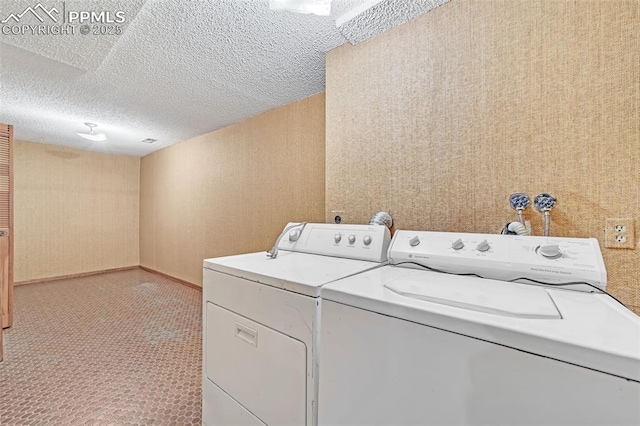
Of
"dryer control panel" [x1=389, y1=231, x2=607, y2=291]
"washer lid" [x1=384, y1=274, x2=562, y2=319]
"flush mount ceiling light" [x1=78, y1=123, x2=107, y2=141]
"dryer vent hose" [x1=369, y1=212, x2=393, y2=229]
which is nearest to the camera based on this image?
"washer lid" [x1=384, y1=274, x2=562, y2=319]

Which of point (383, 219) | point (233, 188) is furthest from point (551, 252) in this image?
point (233, 188)

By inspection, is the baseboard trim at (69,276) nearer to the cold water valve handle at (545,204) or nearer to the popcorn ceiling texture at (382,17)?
the popcorn ceiling texture at (382,17)

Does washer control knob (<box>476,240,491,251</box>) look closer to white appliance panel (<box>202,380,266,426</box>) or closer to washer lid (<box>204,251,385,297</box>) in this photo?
washer lid (<box>204,251,385,297</box>)

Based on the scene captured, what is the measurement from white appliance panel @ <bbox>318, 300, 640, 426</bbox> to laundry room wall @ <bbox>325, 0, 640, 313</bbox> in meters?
0.82

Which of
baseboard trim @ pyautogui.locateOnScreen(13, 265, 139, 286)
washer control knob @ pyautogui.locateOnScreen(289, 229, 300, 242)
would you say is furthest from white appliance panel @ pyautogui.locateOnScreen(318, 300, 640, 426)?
baseboard trim @ pyautogui.locateOnScreen(13, 265, 139, 286)

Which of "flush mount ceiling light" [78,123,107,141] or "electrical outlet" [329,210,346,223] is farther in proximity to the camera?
"flush mount ceiling light" [78,123,107,141]

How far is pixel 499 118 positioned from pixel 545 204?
0.44m

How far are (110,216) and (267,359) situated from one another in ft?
17.9

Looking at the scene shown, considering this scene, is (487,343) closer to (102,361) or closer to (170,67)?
(170,67)

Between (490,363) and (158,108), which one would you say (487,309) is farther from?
(158,108)

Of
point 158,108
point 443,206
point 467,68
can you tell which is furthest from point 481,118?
point 158,108

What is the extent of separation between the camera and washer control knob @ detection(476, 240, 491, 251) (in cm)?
109

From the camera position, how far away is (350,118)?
5.99 ft

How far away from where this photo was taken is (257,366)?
42.9 inches
